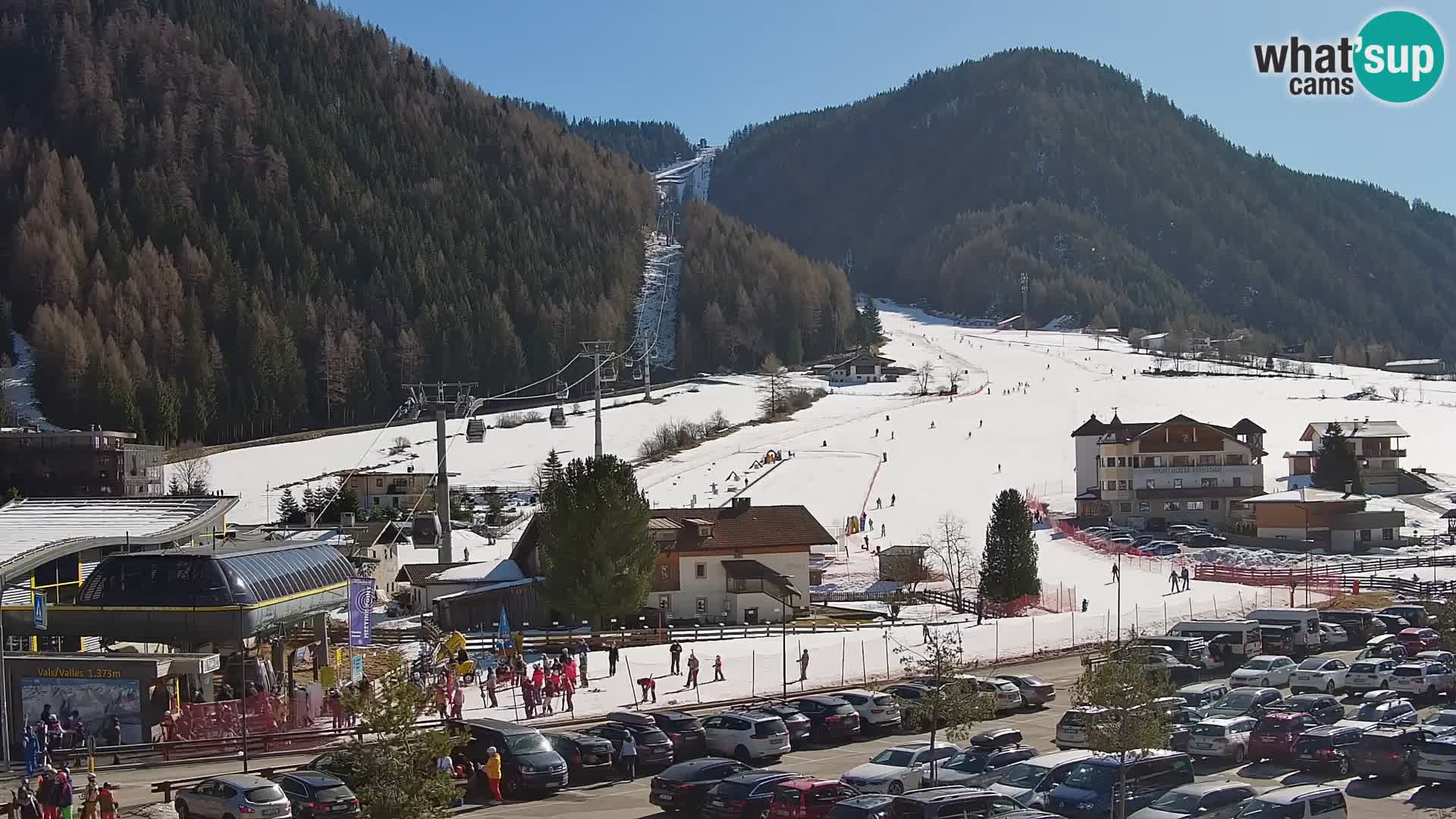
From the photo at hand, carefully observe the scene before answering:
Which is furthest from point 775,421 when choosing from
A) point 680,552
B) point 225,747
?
point 225,747

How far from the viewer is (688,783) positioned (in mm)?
22078

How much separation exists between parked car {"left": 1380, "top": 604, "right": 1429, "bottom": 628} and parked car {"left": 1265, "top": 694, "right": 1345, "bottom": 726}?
48.4 ft

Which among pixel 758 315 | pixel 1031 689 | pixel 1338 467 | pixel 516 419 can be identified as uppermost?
pixel 758 315

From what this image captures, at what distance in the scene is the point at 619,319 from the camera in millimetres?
177750

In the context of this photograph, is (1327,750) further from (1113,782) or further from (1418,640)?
(1418,640)

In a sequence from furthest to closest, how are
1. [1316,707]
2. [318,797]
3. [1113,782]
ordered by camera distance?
[1316,707], [1113,782], [318,797]

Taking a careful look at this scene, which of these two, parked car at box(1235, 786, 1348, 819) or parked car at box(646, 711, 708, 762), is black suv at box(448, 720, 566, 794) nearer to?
parked car at box(646, 711, 708, 762)

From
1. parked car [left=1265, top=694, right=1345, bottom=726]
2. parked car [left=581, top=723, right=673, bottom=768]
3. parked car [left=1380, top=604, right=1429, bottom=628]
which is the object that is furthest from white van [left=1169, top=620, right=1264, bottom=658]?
parked car [left=581, top=723, right=673, bottom=768]

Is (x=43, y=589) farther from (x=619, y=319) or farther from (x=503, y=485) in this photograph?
(x=619, y=319)

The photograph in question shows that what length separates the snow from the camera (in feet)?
403

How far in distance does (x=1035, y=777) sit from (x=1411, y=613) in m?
24.9

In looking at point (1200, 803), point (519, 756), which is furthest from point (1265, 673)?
point (519, 756)

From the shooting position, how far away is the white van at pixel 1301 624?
3816 cm

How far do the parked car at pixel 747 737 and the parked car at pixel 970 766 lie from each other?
345 cm
